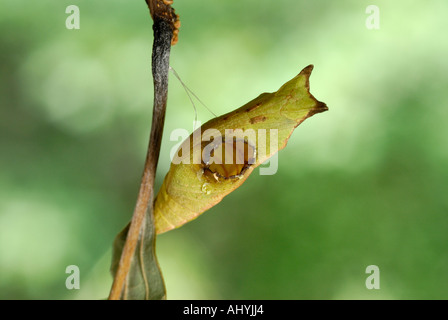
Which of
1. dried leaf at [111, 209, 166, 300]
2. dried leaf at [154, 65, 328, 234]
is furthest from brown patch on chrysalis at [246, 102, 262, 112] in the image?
dried leaf at [111, 209, 166, 300]

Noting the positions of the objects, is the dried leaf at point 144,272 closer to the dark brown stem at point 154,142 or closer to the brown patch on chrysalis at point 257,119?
the dark brown stem at point 154,142

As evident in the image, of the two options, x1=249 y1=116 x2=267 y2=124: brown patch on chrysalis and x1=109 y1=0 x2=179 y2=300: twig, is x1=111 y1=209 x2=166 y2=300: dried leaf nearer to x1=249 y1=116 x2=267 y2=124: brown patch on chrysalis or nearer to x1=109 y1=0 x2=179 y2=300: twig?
x1=109 y1=0 x2=179 y2=300: twig

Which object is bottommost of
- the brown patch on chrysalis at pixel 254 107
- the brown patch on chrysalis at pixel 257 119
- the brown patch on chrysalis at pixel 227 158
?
the brown patch on chrysalis at pixel 227 158

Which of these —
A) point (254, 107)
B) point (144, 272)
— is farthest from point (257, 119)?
point (144, 272)

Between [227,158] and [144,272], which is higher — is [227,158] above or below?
above

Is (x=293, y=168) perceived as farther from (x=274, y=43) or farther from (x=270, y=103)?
(x=270, y=103)

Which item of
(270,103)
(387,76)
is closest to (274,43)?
(387,76)

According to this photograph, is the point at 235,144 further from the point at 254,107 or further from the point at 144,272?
→ the point at 144,272

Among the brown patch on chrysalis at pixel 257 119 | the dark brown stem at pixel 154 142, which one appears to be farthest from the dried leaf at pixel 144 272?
the brown patch on chrysalis at pixel 257 119
